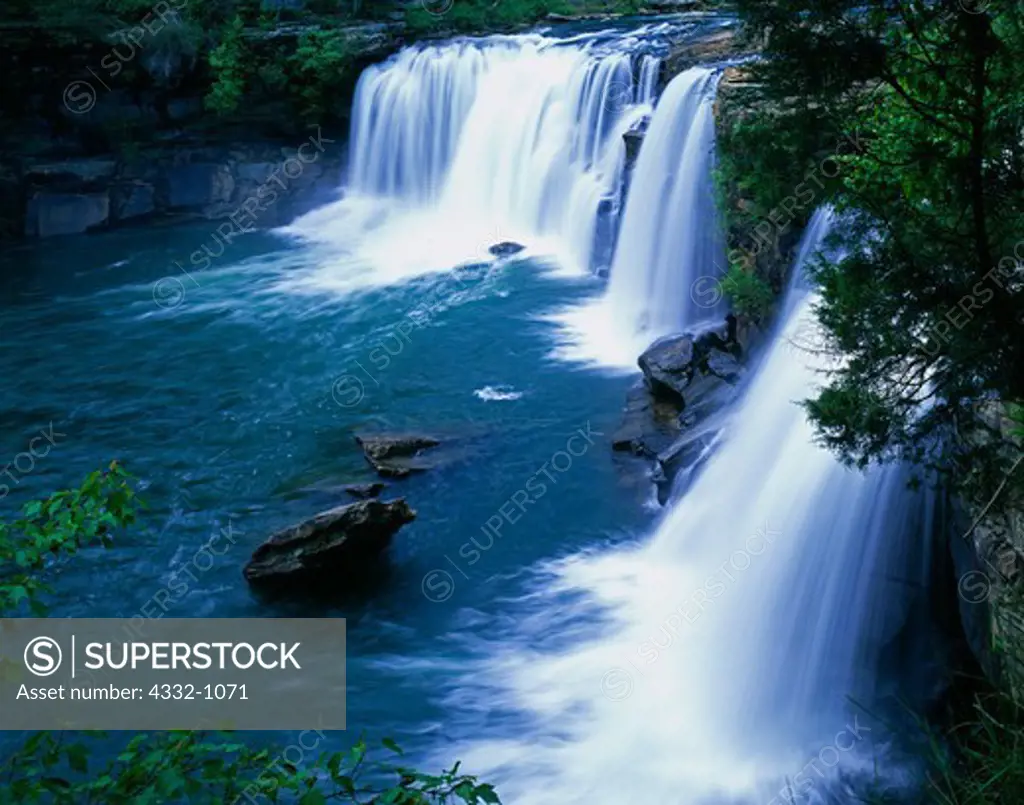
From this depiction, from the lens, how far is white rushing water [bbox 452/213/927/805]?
7352 mm

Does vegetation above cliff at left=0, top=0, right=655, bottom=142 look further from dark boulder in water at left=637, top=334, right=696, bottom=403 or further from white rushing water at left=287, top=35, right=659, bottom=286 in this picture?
dark boulder in water at left=637, top=334, right=696, bottom=403

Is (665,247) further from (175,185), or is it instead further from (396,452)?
(175,185)

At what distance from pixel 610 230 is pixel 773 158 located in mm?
12351

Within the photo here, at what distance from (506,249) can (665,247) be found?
4.07 m

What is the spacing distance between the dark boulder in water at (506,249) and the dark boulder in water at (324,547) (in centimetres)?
945

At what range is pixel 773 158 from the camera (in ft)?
17.1

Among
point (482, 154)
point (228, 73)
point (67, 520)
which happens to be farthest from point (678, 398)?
point (228, 73)

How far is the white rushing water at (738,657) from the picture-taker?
7352 millimetres

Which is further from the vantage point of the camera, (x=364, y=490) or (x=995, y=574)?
(x=364, y=490)

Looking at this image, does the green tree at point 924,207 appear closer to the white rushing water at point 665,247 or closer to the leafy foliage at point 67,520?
the leafy foliage at point 67,520

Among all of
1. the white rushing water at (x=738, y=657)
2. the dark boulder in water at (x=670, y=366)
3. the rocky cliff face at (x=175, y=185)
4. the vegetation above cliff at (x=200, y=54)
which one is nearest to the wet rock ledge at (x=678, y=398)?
the dark boulder in water at (x=670, y=366)

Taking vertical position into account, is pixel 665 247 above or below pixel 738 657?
above

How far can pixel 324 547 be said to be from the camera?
9664mm

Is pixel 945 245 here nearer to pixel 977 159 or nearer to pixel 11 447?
pixel 977 159
